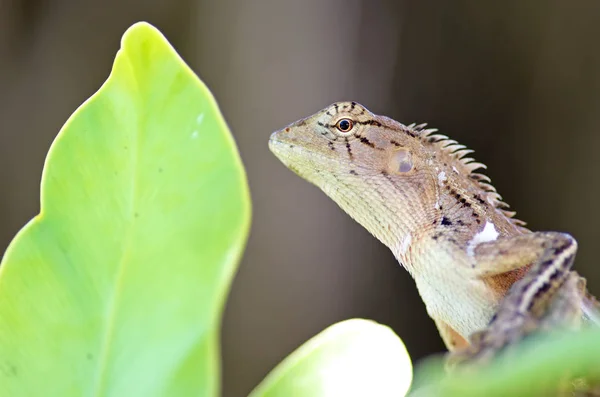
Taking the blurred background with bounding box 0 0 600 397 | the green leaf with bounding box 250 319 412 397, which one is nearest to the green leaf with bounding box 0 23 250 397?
the green leaf with bounding box 250 319 412 397

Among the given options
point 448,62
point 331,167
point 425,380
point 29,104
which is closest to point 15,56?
point 29,104

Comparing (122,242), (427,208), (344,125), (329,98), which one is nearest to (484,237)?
(427,208)

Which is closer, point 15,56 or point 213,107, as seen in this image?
point 213,107

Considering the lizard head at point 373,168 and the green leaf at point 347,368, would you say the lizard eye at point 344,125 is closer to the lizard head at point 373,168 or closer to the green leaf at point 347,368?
the lizard head at point 373,168

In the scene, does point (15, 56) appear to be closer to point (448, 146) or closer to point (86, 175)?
point (448, 146)

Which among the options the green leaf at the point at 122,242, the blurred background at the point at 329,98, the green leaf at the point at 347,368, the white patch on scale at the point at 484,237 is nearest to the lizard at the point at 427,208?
the white patch on scale at the point at 484,237

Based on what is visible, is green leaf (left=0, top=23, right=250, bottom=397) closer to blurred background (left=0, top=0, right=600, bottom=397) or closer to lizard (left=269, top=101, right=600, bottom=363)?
lizard (left=269, top=101, right=600, bottom=363)

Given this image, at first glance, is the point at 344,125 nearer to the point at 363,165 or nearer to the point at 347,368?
the point at 363,165
